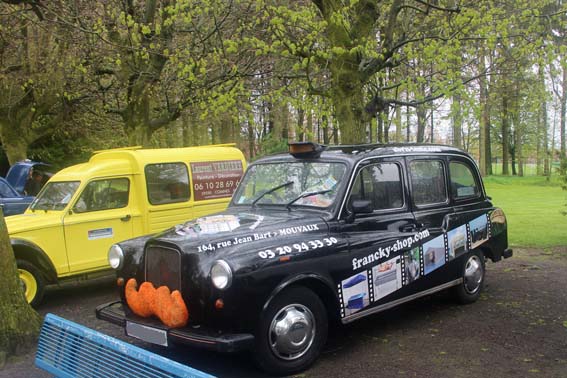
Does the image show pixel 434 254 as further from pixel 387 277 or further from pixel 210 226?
pixel 210 226

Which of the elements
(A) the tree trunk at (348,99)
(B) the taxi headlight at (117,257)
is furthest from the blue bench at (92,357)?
(A) the tree trunk at (348,99)

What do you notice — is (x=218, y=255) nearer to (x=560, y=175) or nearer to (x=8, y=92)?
(x=560, y=175)

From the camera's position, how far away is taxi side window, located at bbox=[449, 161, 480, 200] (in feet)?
22.5

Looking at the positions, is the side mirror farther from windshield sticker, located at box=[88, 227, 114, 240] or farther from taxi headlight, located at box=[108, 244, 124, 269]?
windshield sticker, located at box=[88, 227, 114, 240]

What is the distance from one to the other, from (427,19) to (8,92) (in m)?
14.6

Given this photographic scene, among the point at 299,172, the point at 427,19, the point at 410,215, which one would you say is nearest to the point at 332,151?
the point at 299,172

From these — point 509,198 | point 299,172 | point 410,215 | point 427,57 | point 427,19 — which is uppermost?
point 427,19

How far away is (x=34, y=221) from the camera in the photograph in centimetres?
771

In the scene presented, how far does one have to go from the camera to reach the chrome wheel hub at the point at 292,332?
4.61m

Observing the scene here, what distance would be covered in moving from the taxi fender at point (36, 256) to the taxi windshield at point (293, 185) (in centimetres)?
314

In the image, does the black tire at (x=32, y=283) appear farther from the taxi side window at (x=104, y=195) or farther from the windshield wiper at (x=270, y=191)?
the windshield wiper at (x=270, y=191)

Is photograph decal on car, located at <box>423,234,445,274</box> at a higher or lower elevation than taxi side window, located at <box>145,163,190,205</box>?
lower

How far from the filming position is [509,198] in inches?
944

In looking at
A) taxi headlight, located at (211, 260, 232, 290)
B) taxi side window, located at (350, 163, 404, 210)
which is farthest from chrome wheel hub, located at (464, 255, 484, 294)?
taxi headlight, located at (211, 260, 232, 290)
